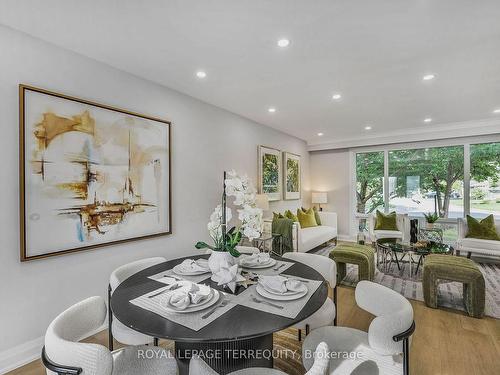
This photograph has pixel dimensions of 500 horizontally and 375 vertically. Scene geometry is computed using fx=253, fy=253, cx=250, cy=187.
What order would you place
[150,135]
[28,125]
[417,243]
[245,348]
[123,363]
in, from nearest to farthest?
1. [123,363]
2. [245,348]
3. [28,125]
4. [150,135]
5. [417,243]

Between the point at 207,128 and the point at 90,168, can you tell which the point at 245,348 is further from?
the point at 207,128

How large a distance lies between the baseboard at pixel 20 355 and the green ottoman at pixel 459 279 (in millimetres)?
3799

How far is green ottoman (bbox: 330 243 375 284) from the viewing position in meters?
3.36

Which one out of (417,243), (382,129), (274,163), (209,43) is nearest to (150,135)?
(209,43)

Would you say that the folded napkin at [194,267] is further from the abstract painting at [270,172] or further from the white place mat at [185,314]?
the abstract painting at [270,172]

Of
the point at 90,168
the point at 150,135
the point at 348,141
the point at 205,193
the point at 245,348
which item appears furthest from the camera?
the point at 348,141

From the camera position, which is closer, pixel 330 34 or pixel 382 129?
pixel 330 34

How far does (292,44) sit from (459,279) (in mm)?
2966

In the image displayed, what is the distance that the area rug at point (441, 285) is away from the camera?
2943 millimetres

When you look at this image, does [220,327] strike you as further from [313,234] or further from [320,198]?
[320,198]

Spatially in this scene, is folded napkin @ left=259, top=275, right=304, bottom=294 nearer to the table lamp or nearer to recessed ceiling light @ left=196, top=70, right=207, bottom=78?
Answer: recessed ceiling light @ left=196, top=70, right=207, bottom=78

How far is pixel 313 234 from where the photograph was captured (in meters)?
4.84

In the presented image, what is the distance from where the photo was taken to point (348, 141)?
20.4ft

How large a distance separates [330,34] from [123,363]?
2575 mm
